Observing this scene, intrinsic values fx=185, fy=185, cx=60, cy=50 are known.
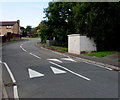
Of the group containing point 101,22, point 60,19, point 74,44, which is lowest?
point 74,44

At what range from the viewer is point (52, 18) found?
31.6m

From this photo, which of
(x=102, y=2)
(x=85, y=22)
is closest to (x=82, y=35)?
(x=85, y=22)

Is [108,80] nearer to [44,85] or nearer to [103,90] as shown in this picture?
[103,90]

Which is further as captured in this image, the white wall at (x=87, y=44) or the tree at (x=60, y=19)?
the tree at (x=60, y=19)

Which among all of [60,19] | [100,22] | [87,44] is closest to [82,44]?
[87,44]

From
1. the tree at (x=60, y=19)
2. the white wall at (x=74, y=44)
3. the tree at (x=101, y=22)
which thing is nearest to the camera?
the tree at (x=101, y=22)

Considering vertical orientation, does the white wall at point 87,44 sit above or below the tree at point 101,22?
below

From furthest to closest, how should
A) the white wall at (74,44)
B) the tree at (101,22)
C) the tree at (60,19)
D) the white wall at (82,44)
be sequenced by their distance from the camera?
1. the tree at (60,19)
2. the white wall at (74,44)
3. the white wall at (82,44)
4. the tree at (101,22)

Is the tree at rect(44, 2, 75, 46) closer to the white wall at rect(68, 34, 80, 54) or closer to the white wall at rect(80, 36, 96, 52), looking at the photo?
the white wall at rect(68, 34, 80, 54)

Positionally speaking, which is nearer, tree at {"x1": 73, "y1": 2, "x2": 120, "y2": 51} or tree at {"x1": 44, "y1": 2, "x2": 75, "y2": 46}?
tree at {"x1": 73, "y1": 2, "x2": 120, "y2": 51}

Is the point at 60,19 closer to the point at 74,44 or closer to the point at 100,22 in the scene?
the point at 74,44

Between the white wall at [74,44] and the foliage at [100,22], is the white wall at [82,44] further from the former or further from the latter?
the foliage at [100,22]

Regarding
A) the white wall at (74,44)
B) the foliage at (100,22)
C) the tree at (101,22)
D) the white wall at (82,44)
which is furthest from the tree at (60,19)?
the tree at (101,22)

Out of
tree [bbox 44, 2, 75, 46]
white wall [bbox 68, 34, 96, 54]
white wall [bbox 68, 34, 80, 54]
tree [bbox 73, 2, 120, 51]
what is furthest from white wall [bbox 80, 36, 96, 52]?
tree [bbox 44, 2, 75, 46]
